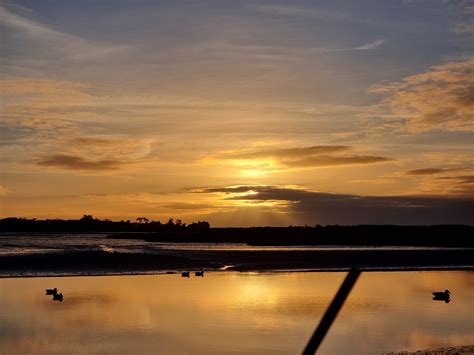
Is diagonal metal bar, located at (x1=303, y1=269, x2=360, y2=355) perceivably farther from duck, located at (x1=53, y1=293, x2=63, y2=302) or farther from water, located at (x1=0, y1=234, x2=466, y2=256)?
water, located at (x1=0, y1=234, x2=466, y2=256)

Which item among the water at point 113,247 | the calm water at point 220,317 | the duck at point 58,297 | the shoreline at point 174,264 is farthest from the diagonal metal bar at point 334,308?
the water at point 113,247

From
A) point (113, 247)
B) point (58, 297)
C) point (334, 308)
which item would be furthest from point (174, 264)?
point (334, 308)

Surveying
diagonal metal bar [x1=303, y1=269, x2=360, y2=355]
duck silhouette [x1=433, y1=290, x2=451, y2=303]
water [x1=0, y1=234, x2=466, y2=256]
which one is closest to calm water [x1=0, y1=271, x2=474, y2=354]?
duck silhouette [x1=433, y1=290, x2=451, y2=303]

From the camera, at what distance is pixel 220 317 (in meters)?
25.7

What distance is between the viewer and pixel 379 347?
20531 millimetres

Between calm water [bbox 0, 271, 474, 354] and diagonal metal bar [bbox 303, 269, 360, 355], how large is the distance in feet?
43.4

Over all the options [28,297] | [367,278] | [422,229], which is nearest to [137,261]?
[367,278]

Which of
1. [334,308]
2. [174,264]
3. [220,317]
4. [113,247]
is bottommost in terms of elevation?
[220,317]

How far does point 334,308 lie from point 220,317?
19762 mm

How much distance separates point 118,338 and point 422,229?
160 meters

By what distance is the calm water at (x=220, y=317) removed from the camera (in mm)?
20641

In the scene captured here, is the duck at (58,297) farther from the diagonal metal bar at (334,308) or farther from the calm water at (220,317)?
the diagonal metal bar at (334,308)

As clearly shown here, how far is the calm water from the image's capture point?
20.6 metres

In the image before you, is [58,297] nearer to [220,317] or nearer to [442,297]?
[220,317]
